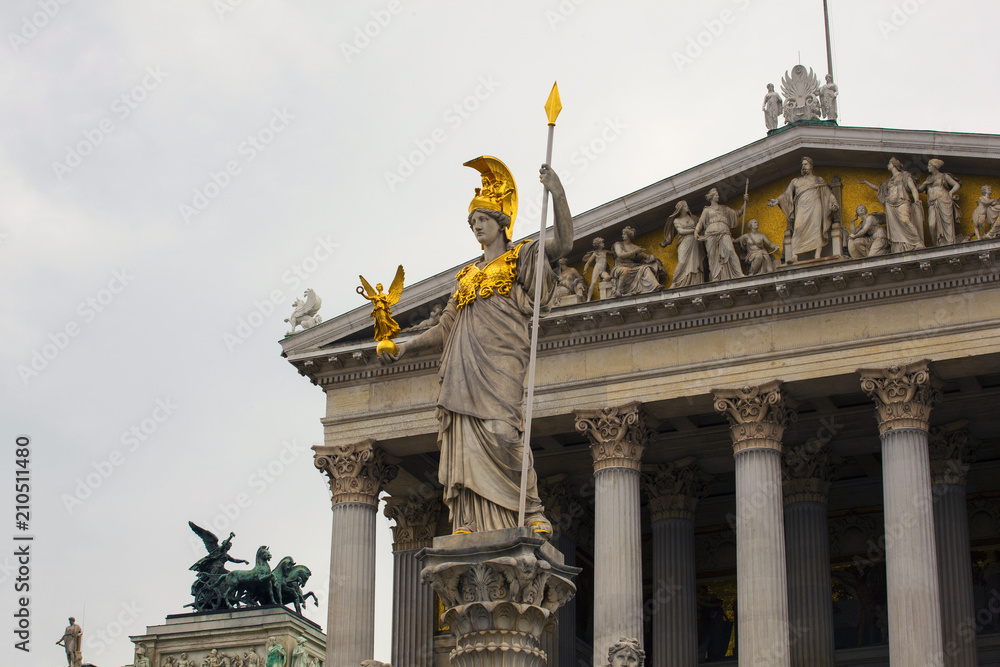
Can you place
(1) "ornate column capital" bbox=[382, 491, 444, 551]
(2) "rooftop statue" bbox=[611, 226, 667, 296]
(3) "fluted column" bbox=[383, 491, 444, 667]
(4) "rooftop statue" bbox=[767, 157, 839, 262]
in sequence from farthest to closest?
(1) "ornate column capital" bbox=[382, 491, 444, 551] < (3) "fluted column" bbox=[383, 491, 444, 667] < (2) "rooftop statue" bbox=[611, 226, 667, 296] < (4) "rooftop statue" bbox=[767, 157, 839, 262]

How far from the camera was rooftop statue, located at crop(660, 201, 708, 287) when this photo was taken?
35875mm

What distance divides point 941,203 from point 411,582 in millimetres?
15275

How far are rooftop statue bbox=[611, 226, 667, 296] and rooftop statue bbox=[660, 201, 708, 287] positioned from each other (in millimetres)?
478

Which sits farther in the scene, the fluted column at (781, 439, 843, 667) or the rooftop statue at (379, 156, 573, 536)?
the fluted column at (781, 439, 843, 667)

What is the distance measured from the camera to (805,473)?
125ft

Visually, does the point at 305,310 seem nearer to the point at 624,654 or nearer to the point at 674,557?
the point at 674,557

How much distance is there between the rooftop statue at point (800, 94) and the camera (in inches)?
1448

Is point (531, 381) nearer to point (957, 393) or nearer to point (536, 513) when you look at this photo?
point (536, 513)

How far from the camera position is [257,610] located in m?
46.1

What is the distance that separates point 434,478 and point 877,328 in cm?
1171

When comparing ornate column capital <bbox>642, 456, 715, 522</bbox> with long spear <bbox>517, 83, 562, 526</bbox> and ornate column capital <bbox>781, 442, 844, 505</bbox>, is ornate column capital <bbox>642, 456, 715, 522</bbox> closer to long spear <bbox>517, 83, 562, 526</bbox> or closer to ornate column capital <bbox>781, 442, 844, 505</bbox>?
ornate column capital <bbox>781, 442, 844, 505</bbox>

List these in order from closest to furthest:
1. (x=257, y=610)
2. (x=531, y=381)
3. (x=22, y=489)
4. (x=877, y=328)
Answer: (x=531, y=381) < (x=877, y=328) < (x=22, y=489) < (x=257, y=610)

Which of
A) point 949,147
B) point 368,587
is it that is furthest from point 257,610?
point 949,147

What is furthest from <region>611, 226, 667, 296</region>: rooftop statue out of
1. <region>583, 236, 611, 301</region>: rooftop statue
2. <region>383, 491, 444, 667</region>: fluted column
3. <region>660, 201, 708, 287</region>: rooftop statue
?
<region>383, 491, 444, 667</region>: fluted column
